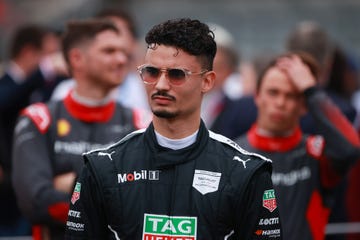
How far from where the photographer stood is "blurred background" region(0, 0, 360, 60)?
19.6 meters

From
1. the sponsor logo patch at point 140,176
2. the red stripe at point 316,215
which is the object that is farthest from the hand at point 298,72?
the sponsor logo patch at point 140,176

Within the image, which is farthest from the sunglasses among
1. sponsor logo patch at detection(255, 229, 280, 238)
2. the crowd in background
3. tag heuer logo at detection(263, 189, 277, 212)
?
the crowd in background

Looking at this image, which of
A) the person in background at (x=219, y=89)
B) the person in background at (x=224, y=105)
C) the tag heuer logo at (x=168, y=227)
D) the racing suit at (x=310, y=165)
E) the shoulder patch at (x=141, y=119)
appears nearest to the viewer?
the tag heuer logo at (x=168, y=227)

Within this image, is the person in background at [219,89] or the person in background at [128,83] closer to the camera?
the person in background at [219,89]

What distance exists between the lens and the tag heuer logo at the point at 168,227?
4488 millimetres

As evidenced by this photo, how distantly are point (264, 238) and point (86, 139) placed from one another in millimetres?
2306

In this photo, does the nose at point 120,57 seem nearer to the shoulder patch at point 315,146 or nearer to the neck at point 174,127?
the shoulder patch at point 315,146

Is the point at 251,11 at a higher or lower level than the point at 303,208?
higher

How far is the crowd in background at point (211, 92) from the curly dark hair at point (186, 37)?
2.74 m

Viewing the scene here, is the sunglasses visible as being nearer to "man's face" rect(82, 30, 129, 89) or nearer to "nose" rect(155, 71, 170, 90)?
"nose" rect(155, 71, 170, 90)

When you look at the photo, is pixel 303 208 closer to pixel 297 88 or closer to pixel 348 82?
pixel 297 88

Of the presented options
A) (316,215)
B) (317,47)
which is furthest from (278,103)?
(317,47)

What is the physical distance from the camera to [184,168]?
461 centimetres

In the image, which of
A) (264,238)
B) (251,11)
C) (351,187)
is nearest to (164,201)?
(264,238)
